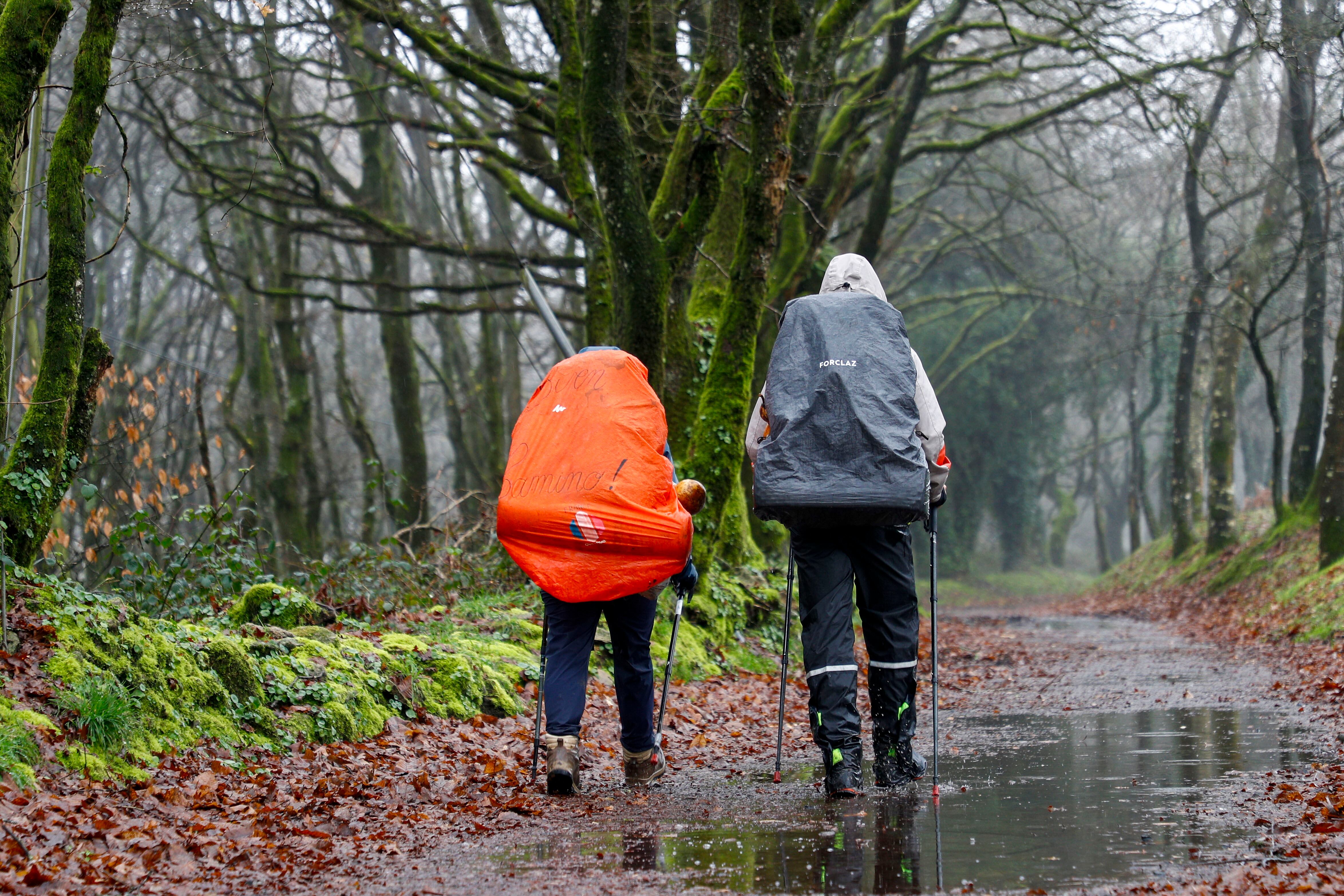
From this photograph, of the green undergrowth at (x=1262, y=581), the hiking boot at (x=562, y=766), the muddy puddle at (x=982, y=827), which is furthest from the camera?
the green undergrowth at (x=1262, y=581)

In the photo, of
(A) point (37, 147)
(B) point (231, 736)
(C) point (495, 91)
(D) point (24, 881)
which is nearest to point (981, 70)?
(C) point (495, 91)

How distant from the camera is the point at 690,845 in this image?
3936mm

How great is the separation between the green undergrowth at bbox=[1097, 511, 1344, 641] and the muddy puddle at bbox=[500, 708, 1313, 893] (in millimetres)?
6587

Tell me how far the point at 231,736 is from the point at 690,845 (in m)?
2.48

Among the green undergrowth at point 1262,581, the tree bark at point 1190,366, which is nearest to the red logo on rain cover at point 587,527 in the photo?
the green undergrowth at point 1262,581

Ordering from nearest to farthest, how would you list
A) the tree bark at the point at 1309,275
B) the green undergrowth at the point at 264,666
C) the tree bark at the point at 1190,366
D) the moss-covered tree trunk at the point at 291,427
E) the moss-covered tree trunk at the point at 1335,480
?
the green undergrowth at the point at 264,666 → the moss-covered tree trunk at the point at 1335,480 → the tree bark at the point at 1309,275 → the moss-covered tree trunk at the point at 291,427 → the tree bark at the point at 1190,366

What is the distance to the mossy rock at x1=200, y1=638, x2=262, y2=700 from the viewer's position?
5.61 m

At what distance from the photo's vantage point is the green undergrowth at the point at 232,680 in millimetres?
4691

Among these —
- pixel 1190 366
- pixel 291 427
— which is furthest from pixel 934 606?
pixel 1190 366

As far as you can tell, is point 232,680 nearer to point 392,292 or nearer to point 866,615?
point 866,615

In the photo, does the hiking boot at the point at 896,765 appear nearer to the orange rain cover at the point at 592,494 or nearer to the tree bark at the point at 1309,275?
the orange rain cover at the point at 592,494

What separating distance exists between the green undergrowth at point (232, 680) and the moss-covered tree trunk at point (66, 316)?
1.67ft

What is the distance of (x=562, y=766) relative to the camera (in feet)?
16.3

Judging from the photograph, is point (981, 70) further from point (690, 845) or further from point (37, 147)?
point (690, 845)
